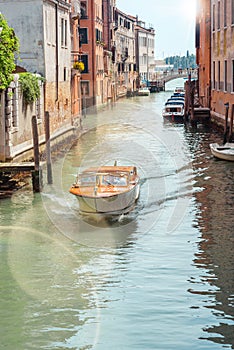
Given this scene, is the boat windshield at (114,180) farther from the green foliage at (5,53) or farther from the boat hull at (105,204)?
the green foliage at (5,53)

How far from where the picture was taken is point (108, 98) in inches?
2047

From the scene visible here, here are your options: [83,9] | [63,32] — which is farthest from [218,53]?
[83,9]

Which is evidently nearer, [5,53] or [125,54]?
[5,53]

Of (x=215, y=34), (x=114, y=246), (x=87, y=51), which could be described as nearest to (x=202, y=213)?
(x=114, y=246)

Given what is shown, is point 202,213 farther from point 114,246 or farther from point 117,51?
point 117,51

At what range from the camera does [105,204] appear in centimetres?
A: 1240

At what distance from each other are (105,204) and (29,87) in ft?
24.3

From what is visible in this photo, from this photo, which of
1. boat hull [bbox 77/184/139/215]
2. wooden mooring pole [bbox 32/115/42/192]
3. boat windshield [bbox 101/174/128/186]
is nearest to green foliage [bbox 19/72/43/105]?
wooden mooring pole [bbox 32/115/42/192]

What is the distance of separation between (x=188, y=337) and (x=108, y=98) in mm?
45324

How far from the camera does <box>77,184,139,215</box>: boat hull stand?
40.4ft

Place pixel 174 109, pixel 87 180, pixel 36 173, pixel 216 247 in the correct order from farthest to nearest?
pixel 174 109 < pixel 36 173 < pixel 87 180 < pixel 216 247

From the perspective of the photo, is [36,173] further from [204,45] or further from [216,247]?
[204,45]

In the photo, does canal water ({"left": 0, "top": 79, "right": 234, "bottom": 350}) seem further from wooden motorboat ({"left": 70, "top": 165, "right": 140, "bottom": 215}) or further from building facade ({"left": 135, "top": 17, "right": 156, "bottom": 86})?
building facade ({"left": 135, "top": 17, "right": 156, "bottom": 86})

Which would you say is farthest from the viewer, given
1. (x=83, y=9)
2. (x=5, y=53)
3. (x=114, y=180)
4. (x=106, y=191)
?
(x=83, y=9)
